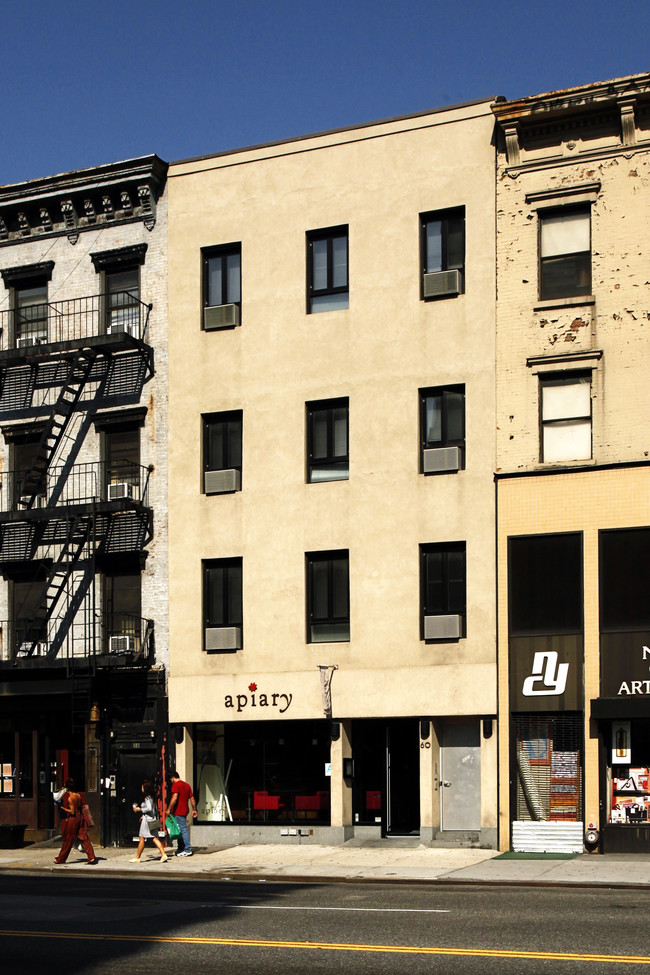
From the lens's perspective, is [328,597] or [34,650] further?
[34,650]

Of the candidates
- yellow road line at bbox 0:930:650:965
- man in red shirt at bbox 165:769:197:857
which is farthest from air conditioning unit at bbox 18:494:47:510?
yellow road line at bbox 0:930:650:965

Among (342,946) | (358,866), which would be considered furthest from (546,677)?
(342,946)

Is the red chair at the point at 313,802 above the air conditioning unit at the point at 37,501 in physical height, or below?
below

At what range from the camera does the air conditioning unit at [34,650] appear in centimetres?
3151

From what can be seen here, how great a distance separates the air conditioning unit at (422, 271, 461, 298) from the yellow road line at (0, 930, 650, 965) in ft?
56.5

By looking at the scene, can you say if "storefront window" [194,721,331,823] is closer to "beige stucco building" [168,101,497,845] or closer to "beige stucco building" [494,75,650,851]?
"beige stucco building" [168,101,497,845]

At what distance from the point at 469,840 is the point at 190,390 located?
11.8 m

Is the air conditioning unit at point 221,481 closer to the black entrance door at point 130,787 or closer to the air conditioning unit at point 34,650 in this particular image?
the air conditioning unit at point 34,650

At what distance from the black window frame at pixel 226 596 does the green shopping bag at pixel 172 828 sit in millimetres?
4597

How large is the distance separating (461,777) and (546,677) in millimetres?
2863

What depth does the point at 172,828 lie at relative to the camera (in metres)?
27.2

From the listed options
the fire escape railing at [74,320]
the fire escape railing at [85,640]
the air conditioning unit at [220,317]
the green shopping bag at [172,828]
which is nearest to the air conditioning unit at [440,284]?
the air conditioning unit at [220,317]

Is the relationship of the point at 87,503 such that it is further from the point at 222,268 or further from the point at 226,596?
the point at 222,268

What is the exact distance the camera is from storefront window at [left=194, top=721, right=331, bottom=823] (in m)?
28.9
